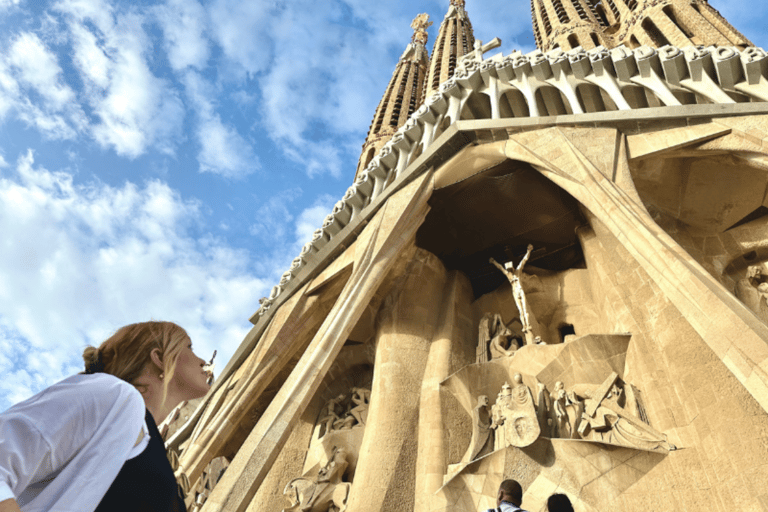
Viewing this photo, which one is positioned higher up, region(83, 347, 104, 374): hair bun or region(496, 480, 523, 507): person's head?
region(83, 347, 104, 374): hair bun

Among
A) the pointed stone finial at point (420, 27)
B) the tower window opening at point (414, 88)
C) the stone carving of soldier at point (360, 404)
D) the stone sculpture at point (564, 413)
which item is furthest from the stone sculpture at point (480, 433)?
the pointed stone finial at point (420, 27)

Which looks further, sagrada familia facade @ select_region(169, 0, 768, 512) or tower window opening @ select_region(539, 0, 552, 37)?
tower window opening @ select_region(539, 0, 552, 37)

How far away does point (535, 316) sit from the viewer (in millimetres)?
7293

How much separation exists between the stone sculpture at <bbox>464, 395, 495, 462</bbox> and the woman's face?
4629 millimetres

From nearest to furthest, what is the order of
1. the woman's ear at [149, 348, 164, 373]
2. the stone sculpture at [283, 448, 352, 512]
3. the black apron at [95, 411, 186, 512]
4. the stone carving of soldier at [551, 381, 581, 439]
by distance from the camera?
the black apron at [95, 411, 186, 512] < the woman's ear at [149, 348, 164, 373] < the stone carving of soldier at [551, 381, 581, 439] < the stone sculpture at [283, 448, 352, 512]

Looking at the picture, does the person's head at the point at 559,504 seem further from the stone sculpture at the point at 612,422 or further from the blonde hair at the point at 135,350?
the stone sculpture at the point at 612,422

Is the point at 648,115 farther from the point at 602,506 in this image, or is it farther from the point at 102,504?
the point at 102,504

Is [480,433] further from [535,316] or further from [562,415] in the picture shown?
[535,316]

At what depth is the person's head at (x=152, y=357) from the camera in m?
1.22

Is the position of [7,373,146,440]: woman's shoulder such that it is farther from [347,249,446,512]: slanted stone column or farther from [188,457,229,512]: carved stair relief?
[188,457,229,512]: carved stair relief

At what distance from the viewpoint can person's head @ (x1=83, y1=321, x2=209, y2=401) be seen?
122 cm

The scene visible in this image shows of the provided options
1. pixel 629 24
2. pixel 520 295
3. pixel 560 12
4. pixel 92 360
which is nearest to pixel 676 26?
pixel 629 24

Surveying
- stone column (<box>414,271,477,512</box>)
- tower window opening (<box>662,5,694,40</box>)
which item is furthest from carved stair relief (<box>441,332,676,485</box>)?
tower window opening (<box>662,5,694,40</box>)

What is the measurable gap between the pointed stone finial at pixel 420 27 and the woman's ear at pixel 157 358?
29431 mm
